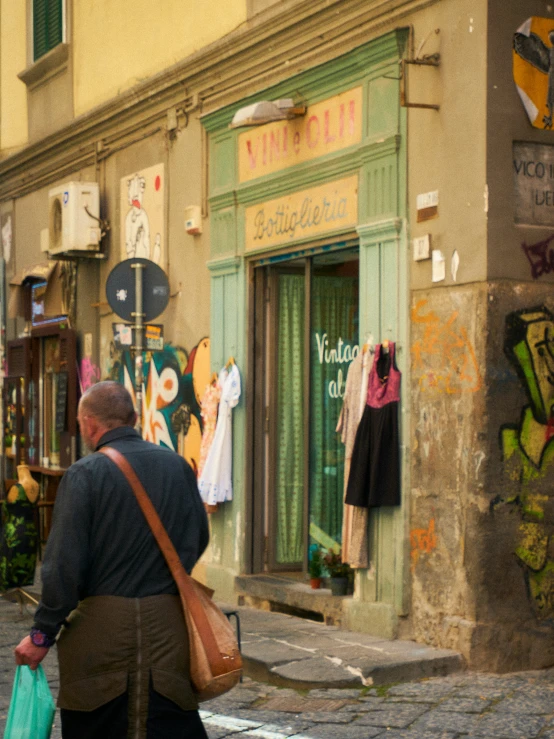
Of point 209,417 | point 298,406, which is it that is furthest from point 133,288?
point 298,406

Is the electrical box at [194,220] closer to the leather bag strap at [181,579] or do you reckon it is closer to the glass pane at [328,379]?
the glass pane at [328,379]

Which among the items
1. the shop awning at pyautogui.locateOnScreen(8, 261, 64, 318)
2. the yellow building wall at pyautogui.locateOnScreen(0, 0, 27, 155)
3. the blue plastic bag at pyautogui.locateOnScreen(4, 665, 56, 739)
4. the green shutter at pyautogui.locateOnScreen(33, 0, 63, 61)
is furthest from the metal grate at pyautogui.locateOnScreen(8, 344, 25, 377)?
the blue plastic bag at pyautogui.locateOnScreen(4, 665, 56, 739)

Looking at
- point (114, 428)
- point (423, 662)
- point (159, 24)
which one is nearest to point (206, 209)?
point (159, 24)

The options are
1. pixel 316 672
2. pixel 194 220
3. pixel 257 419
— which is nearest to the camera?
pixel 316 672

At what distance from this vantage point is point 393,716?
7.05 meters

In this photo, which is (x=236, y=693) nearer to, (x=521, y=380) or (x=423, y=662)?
(x=423, y=662)

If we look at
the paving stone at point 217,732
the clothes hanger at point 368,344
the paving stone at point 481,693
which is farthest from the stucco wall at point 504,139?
the paving stone at point 217,732

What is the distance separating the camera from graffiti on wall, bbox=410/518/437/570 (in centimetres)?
859

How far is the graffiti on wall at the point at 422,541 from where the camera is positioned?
8.59m

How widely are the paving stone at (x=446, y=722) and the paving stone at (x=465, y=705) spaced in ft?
0.30

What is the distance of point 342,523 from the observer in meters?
10.3

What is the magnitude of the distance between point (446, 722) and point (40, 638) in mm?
2960

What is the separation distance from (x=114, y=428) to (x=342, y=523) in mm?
5554

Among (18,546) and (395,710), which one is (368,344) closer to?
(395,710)
